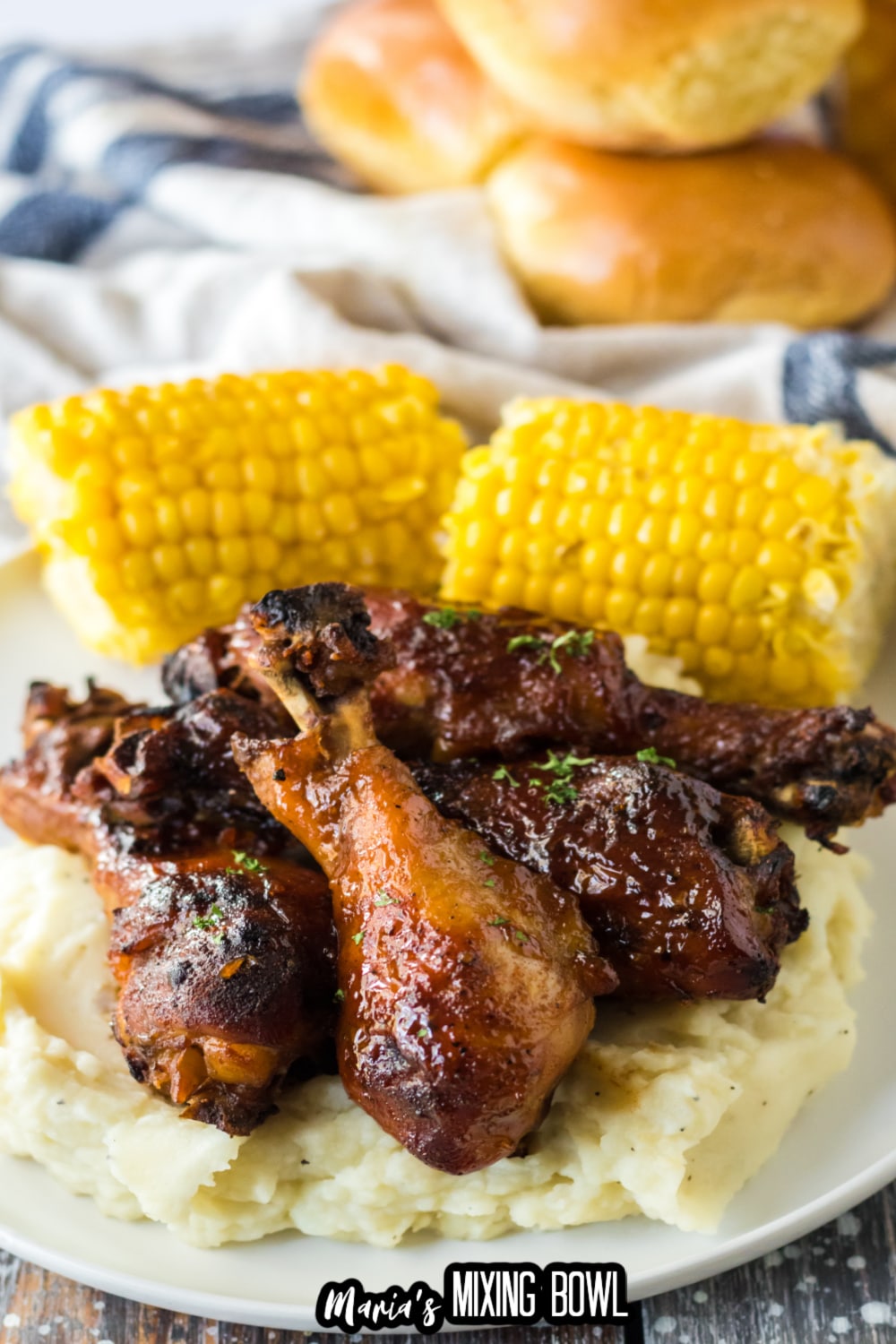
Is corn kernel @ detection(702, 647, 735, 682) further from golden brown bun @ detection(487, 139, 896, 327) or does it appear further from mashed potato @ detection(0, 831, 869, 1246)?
golden brown bun @ detection(487, 139, 896, 327)

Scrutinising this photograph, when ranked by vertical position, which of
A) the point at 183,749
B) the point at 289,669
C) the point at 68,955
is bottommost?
the point at 68,955

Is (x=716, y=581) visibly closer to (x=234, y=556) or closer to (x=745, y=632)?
(x=745, y=632)

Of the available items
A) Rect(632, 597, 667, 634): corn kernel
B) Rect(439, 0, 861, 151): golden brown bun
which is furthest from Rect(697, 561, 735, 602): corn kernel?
Rect(439, 0, 861, 151): golden brown bun

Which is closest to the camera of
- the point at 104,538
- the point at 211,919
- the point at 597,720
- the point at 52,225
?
the point at 211,919

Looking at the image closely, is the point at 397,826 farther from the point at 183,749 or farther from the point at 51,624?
the point at 51,624

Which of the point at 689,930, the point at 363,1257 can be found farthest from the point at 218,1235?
the point at 689,930

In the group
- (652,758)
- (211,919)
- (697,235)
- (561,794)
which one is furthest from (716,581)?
(697,235)

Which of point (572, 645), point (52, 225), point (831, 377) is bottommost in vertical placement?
point (831, 377)
